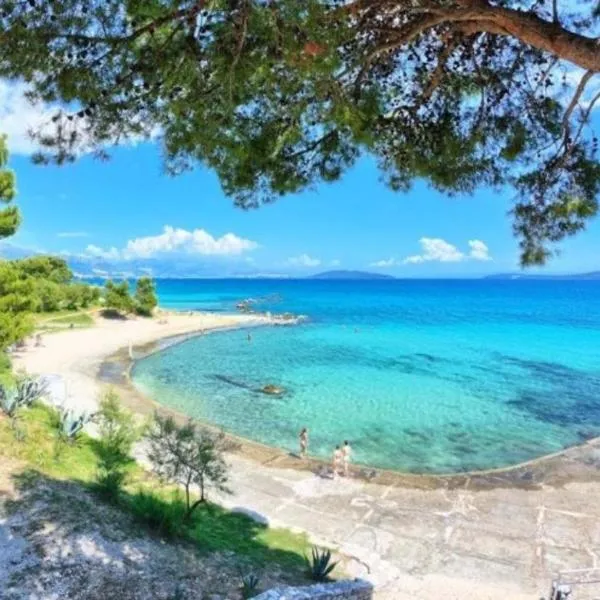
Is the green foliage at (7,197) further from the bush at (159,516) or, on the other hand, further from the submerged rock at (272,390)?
the submerged rock at (272,390)

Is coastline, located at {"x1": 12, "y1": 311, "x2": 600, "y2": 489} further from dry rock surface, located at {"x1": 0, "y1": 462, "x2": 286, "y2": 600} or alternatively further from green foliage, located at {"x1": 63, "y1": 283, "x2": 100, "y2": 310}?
dry rock surface, located at {"x1": 0, "y1": 462, "x2": 286, "y2": 600}

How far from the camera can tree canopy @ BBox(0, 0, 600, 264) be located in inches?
163

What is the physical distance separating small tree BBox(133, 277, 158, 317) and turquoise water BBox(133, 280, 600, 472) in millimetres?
8554

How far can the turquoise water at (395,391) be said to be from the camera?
1925 centimetres

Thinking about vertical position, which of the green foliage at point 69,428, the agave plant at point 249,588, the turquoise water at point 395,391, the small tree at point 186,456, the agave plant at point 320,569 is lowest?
the turquoise water at point 395,391

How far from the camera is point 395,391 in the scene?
91.2 ft

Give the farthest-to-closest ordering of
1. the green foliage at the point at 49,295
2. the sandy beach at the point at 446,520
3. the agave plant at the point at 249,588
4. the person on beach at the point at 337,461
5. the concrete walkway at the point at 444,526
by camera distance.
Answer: the green foliage at the point at 49,295 < the person on beach at the point at 337,461 < the sandy beach at the point at 446,520 < the concrete walkway at the point at 444,526 < the agave plant at the point at 249,588

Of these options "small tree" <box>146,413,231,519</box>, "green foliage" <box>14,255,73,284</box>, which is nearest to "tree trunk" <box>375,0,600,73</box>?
"small tree" <box>146,413,231,519</box>

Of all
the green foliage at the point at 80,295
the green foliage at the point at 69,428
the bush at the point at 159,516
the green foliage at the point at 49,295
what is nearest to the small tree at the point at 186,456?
the bush at the point at 159,516

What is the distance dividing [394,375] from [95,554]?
25.7m

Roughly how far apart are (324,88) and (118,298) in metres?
45.2

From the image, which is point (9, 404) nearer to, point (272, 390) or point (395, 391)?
point (272, 390)

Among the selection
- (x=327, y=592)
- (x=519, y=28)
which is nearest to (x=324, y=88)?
(x=519, y=28)

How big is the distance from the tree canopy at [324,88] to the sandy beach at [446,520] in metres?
6.68
